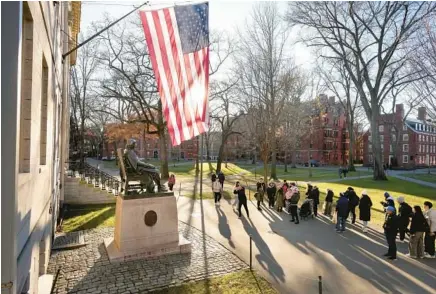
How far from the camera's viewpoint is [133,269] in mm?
8406

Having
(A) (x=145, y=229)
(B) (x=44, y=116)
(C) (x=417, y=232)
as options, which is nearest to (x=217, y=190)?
(A) (x=145, y=229)

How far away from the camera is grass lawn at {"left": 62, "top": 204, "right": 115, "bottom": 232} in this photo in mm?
12969

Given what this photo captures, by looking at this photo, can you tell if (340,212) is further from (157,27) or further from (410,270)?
(157,27)

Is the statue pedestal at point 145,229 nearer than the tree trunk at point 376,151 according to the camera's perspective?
Yes

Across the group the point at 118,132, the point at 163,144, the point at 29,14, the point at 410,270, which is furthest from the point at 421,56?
the point at 118,132

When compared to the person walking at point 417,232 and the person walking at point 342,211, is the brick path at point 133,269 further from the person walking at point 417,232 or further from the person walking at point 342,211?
the person walking at point 417,232

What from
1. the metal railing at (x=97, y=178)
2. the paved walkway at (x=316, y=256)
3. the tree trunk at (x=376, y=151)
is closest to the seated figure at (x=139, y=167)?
the paved walkway at (x=316, y=256)


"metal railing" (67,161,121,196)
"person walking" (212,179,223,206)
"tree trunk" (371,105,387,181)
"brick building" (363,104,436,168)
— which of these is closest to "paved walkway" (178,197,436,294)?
"person walking" (212,179,223,206)

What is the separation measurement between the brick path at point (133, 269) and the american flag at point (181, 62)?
372 centimetres

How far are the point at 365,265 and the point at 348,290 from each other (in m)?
2.02

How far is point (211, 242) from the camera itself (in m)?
10.9

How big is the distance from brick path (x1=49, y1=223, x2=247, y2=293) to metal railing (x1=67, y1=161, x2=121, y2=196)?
30.6ft

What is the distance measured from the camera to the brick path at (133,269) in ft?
24.1

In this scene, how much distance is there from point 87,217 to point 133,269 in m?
7.46
